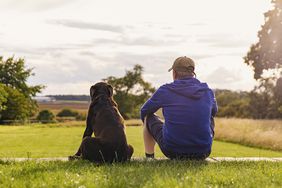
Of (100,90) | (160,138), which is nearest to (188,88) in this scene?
(160,138)

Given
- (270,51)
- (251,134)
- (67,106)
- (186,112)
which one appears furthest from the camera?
(67,106)

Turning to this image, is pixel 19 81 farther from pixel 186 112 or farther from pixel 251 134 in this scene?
pixel 186 112

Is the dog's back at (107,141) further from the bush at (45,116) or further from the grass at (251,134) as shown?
the bush at (45,116)

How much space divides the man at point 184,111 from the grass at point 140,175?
25 centimetres

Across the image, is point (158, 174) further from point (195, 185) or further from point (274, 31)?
point (274, 31)

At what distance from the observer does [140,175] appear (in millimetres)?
5230

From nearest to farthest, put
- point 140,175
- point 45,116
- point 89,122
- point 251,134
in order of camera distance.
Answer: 1. point 140,175
2. point 89,122
3. point 251,134
4. point 45,116

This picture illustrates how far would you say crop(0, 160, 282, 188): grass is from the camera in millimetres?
4762

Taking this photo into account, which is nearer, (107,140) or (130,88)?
(107,140)

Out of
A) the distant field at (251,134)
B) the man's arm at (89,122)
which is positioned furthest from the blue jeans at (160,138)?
the distant field at (251,134)

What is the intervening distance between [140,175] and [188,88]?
165 centimetres

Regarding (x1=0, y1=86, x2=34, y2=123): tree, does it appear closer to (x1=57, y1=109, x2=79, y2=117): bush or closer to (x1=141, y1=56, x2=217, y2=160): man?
(x1=57, y1=109, x2=79, y2=117): bush

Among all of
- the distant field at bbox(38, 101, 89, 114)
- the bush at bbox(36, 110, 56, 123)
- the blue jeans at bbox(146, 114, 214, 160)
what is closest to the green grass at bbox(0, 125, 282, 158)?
the blue jeans at bbox(146, 114, 214, 160)

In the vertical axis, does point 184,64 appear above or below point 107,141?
above
